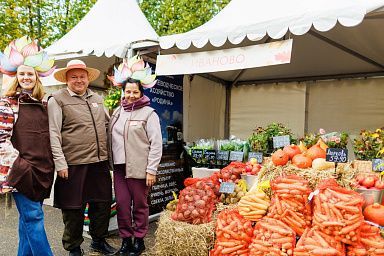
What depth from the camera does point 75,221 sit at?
10.4 feet

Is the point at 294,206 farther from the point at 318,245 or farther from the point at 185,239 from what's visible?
the point at 185,239

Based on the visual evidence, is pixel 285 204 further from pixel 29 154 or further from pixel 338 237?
pixel 29 154

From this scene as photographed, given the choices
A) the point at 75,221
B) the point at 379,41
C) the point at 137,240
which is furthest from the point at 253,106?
the point at 75,221

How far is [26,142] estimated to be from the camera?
2.75 metres

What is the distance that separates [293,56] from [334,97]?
107 cm

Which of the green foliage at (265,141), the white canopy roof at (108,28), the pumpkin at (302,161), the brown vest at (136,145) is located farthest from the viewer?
the white canopy roof at (108,28)

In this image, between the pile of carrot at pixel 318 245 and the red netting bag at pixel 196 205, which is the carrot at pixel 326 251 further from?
the red netting bag at pixel 196 205

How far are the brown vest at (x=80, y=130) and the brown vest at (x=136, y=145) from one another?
8.5 inches

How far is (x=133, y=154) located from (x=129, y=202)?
1.66 feet

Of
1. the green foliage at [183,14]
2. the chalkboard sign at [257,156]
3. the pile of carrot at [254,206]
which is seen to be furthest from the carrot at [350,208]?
the green foliage at [183,14]

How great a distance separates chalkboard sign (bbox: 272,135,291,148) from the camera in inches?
139

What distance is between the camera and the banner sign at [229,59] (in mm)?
3165

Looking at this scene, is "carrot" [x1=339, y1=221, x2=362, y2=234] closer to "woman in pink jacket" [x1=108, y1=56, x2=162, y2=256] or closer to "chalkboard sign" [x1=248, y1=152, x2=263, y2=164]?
Answer: "chalkboard sign" [x1=248, y1=152, x2=263, y2=164]

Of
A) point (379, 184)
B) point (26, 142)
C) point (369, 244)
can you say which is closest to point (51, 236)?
point (26, 142)
